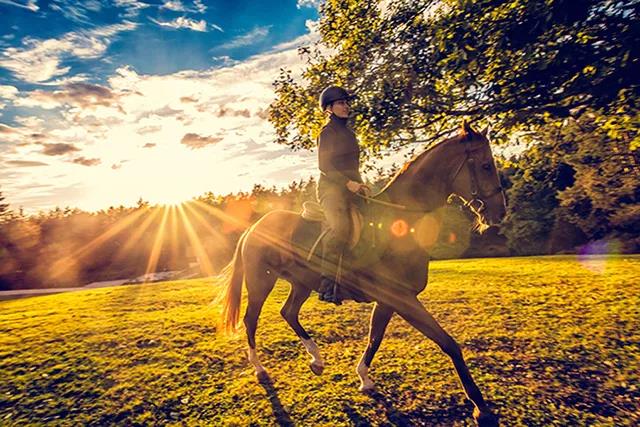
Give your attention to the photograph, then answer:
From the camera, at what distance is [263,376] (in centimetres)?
599

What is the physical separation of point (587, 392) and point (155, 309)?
481 inches

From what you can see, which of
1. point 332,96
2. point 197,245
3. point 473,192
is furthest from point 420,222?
point 197,245

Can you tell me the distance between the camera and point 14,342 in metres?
8.30

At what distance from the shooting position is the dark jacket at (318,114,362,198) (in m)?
4.93

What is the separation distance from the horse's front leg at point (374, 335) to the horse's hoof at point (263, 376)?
1.62 metres

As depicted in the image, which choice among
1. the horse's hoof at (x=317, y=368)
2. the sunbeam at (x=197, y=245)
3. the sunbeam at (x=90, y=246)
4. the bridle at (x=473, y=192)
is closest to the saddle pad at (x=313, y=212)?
the bridle at (x=473, y=192)

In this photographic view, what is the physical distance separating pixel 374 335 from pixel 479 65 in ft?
19.1

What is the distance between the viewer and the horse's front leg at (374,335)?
17.0 feet

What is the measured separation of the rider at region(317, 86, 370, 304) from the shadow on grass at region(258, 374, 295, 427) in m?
1.68

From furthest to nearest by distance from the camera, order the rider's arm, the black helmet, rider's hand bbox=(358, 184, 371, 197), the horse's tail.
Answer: the horse's tail
the black helmet
the rider's arm
rider's hand bbox=(358, 184, 371, 197)

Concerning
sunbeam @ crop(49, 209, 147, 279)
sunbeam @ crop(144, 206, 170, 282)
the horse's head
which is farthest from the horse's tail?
sunbeam @ crop(144, 206, 170, 282)

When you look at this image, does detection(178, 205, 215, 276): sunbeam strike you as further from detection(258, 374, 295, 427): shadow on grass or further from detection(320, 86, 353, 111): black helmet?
detection(320, 86, 353, 111): black helmet

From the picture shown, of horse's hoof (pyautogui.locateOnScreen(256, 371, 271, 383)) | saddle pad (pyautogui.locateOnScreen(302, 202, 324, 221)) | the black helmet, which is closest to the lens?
the black helmet

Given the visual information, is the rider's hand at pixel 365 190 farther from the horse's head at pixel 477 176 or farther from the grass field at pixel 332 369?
the grass field at pixel 332 369
